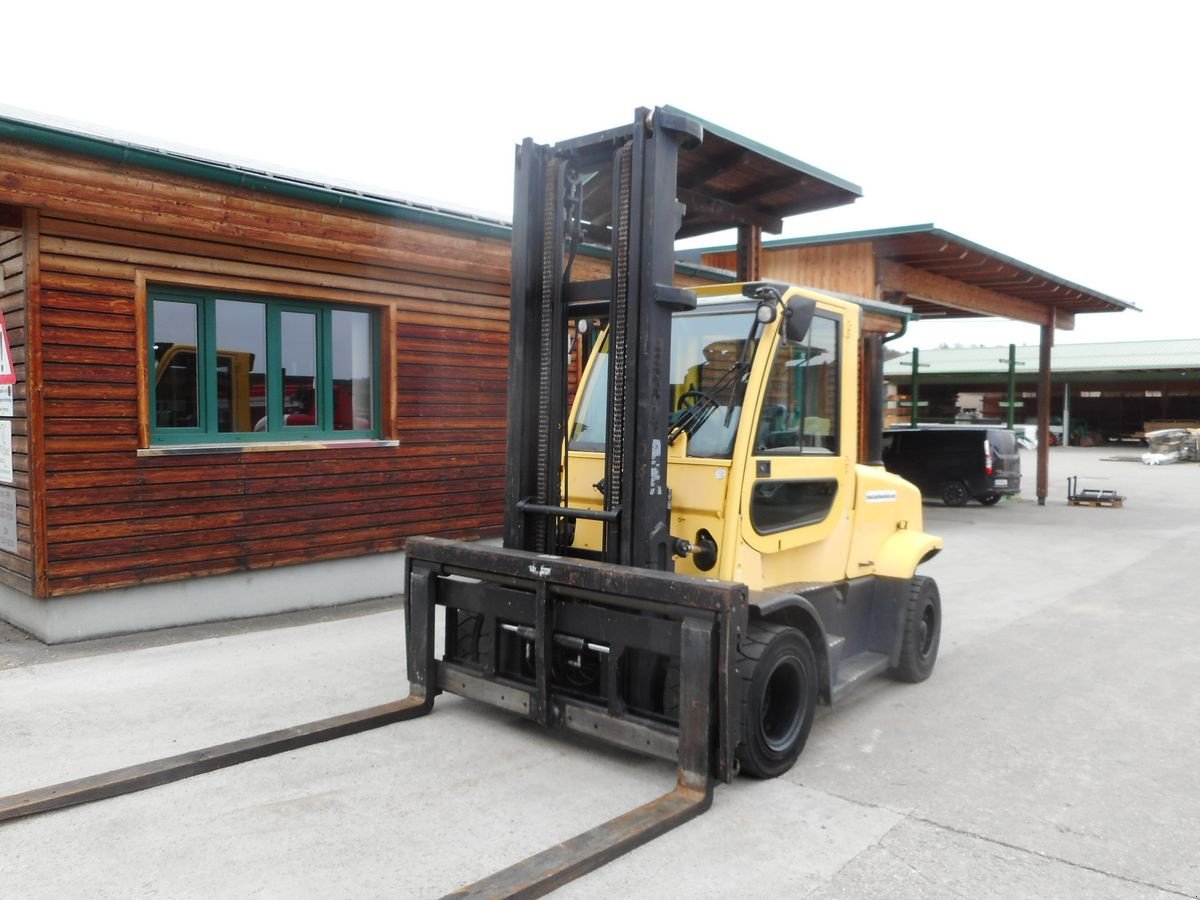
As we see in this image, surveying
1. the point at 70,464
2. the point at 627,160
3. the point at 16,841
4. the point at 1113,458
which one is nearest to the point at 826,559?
the point at 627,160

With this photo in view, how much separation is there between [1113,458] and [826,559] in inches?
1347

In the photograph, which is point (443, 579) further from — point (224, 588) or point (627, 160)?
point (224, 588)

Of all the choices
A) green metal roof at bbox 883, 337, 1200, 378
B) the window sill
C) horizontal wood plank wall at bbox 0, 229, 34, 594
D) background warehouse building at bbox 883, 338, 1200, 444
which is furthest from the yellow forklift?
background warehouse building at bbox 883, 338, 1200, 444

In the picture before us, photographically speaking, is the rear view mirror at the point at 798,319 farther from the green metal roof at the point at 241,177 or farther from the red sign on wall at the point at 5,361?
the red sign on wall at the point at 5,361

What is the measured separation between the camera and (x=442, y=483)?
9164 millimetres

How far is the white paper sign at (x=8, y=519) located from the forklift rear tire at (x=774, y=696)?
5858 millimetres

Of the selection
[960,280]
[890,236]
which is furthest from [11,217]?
[960,280]

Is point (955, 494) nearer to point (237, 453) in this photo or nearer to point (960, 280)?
point (960, 280)

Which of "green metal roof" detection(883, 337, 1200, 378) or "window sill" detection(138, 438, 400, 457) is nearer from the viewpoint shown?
"window sill" detection(138, 438, 400, 457)

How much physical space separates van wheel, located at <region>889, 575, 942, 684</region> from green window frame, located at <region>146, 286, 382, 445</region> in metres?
5.10

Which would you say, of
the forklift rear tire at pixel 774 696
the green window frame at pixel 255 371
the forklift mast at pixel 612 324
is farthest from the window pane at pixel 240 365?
the forklift rear tire at pixel 774 696

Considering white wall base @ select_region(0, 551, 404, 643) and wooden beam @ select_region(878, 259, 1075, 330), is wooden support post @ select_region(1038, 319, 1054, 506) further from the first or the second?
white wall base @ select_region(0, 551, 404, 643)

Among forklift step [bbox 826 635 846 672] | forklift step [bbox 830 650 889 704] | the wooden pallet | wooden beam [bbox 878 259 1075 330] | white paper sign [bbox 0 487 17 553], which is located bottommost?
the wooden pallet

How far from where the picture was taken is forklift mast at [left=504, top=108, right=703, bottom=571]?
4418mm
